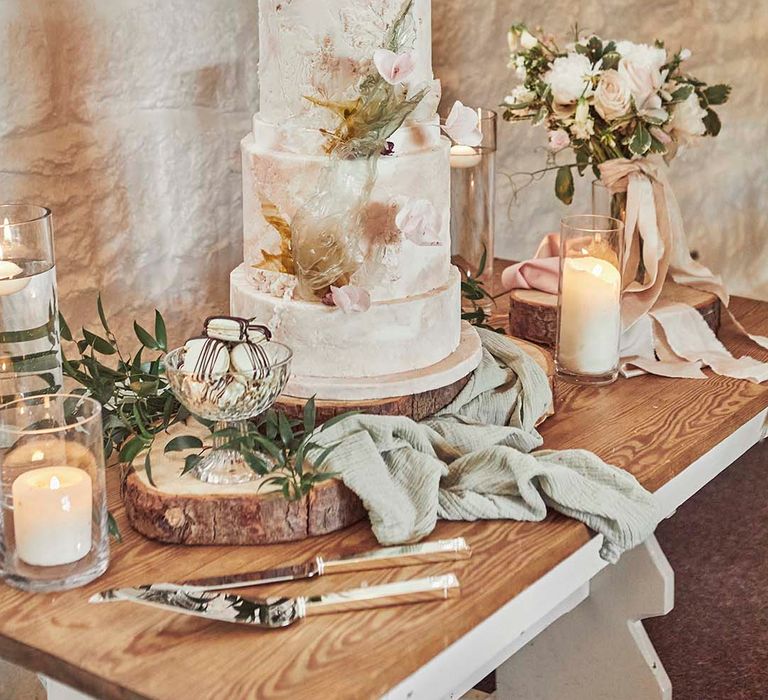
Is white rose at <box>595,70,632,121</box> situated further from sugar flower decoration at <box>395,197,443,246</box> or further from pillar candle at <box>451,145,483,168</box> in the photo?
sugar flower decoration at <box>395,197,443,246</box>

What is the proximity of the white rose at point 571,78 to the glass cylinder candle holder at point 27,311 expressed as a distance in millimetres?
792

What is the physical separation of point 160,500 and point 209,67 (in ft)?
3.74

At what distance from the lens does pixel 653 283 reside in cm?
167

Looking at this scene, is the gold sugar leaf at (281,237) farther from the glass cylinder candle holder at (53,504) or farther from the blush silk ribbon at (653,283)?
the blush silk ribbon at (653,283)

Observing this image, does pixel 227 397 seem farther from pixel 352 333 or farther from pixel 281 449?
pixel 352 333

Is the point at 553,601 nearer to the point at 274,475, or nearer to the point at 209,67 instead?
the point at 274,475

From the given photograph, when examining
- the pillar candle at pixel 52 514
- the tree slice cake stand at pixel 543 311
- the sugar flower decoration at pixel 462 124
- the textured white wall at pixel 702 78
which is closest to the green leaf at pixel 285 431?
the pillar candle at pixel 52 514

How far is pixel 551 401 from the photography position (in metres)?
1.39

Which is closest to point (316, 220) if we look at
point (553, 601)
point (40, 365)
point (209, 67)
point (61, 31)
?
point (40, 365)

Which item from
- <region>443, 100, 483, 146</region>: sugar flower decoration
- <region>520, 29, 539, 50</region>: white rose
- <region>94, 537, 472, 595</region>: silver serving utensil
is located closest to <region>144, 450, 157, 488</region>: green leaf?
<region>94, 537, 472, 595</region>: silver serving utensil

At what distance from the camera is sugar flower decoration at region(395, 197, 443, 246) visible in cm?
118

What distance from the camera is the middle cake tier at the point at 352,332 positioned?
4.09 ft

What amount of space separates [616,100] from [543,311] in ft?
1.02

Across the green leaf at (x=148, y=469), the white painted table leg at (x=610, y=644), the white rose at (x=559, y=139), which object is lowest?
the white painted table leg at (x=610, y=644)
